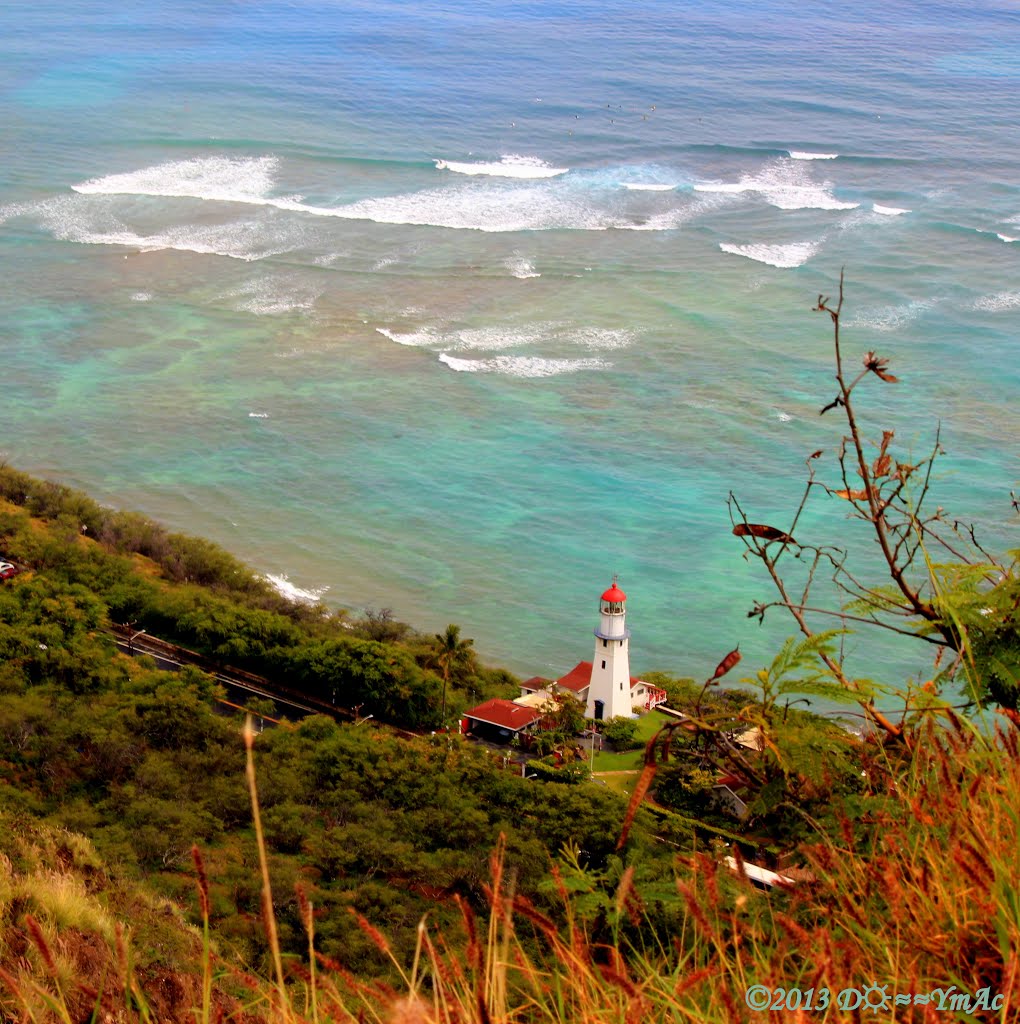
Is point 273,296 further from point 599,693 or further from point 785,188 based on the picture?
point 599,693

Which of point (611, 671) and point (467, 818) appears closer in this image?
point (467, 818)

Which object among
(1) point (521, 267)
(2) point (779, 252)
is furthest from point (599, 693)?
(2) point (779, 252)

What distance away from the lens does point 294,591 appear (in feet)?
81.9

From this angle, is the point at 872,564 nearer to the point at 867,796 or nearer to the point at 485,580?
the point at 485,580

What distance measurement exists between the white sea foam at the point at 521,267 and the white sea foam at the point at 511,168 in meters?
9.46

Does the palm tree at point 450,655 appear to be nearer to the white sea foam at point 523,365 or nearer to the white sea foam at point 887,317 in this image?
the white sea foam at point 523,365

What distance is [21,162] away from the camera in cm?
5169

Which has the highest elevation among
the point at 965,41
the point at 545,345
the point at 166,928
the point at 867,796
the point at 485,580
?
the point at 965,41

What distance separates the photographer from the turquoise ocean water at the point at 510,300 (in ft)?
90.4

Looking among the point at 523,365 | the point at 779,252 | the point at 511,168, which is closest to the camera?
the point at 523,365

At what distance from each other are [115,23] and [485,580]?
202ft

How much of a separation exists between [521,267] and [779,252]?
26.9 feet

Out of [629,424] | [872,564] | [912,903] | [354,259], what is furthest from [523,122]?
[912,903]

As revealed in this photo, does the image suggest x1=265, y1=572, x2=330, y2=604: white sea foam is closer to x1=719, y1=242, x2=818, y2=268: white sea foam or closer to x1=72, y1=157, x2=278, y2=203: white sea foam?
x1=719, y1=242, x2=818, y2=268: white sea foam
